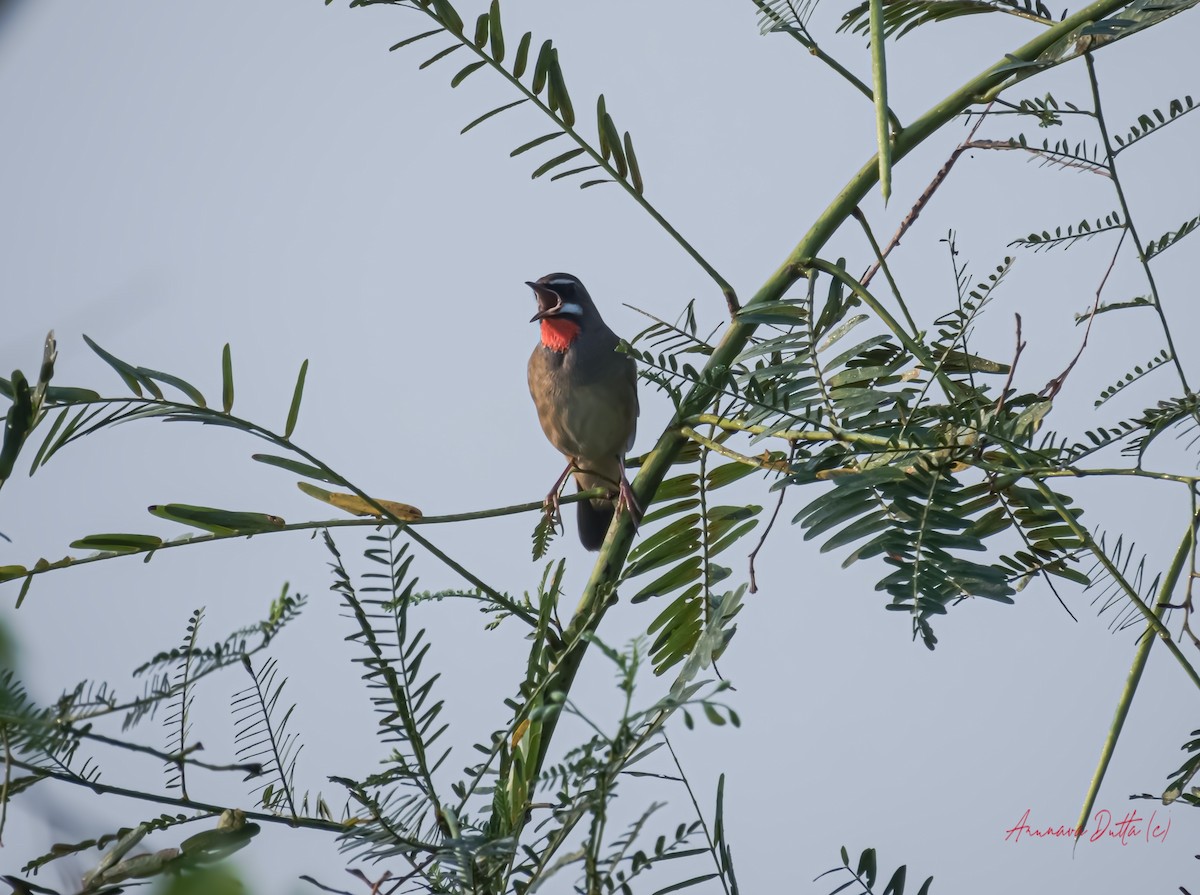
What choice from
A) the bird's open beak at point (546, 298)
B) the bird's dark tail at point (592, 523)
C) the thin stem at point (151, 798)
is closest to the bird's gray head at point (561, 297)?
the bird's open beak at point (546, 298)

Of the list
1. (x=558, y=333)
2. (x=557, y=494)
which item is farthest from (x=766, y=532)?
(x=558, y=333)

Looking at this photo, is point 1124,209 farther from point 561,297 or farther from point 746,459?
point 561,297

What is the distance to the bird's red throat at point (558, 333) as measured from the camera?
5203 millimetres

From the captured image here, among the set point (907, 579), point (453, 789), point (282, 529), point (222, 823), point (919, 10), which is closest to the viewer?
point (222, 823)

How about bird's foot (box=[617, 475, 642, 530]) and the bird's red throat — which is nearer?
bird's foot (box=[617, 475, 642, 530])

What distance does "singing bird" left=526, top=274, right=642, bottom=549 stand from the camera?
16.3 ft

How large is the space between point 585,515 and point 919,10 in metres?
2.87

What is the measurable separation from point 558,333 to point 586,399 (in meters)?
0.43

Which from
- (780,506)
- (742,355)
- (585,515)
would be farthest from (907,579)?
(585,515)

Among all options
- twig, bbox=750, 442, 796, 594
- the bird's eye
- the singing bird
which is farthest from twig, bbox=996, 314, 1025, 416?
the bird's eye

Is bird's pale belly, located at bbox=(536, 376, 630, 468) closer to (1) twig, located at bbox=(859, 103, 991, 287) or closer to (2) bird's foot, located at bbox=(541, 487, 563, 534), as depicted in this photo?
(2) bird's foot, located at bbox=(541, 487, 563, 534)

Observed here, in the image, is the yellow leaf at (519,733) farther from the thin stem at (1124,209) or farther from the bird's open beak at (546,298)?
the bird's open beak at (546,298)

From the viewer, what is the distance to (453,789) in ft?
4.84

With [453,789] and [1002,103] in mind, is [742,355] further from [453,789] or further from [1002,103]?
[453,789]
